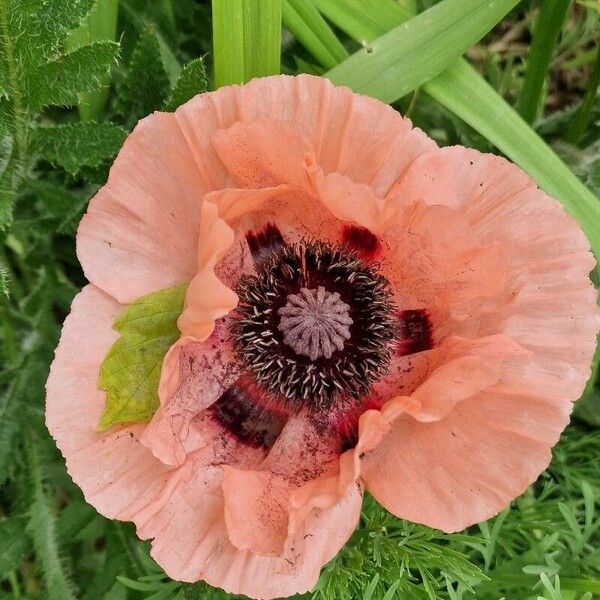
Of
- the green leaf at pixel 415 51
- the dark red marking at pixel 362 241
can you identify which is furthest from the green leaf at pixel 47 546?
the green leaf at pixel 415 51

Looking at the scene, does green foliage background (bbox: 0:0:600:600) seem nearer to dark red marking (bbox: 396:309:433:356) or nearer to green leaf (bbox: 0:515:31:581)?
green leaf (bbox: 0:515:31:581)

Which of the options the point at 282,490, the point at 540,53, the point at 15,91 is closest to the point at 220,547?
the point at 282,490

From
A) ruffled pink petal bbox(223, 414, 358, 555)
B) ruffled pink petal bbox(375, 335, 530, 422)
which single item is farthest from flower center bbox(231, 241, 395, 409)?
ruffled pink petal bbox(375, 335, 530, 422)

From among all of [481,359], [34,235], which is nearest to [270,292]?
[481,359]

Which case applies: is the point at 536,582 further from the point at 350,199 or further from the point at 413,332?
the point at 350,199

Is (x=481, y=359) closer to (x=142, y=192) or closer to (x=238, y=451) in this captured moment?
(x=238, y=451)

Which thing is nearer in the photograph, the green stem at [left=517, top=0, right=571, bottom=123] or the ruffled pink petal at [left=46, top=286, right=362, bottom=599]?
the ruffled pink petal at [left=46, top=286, right=362, bottom=599]
